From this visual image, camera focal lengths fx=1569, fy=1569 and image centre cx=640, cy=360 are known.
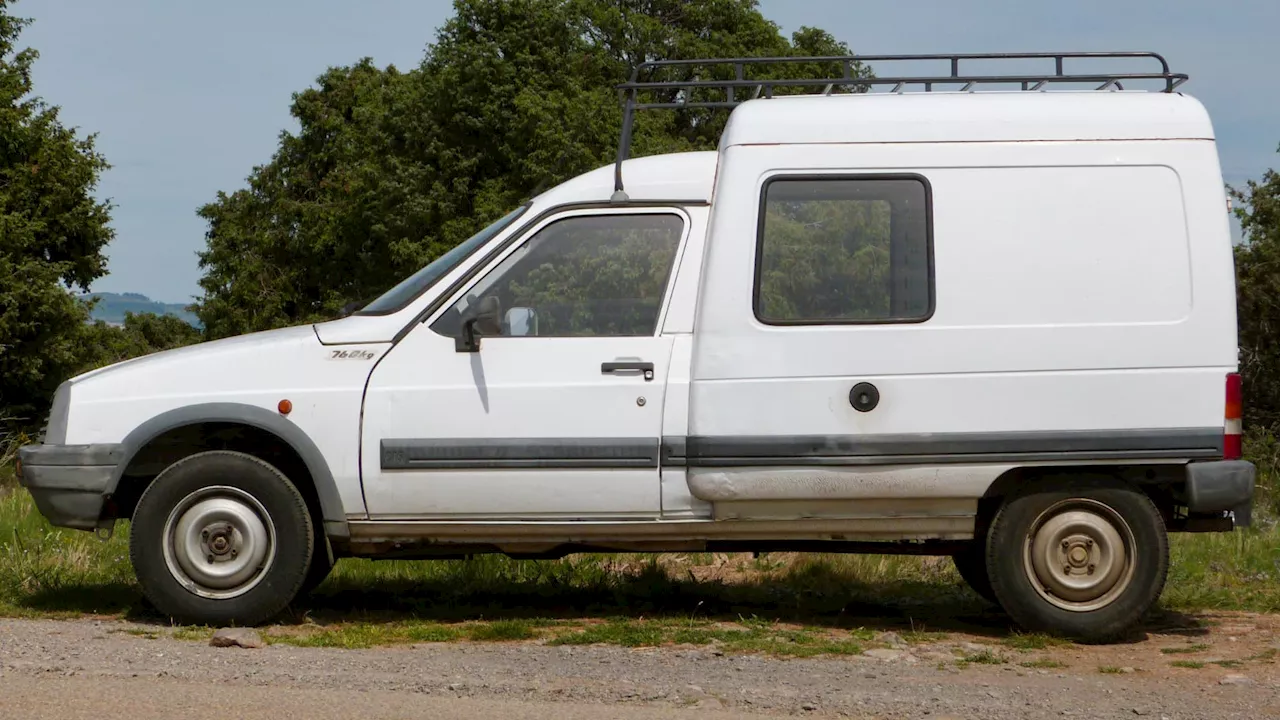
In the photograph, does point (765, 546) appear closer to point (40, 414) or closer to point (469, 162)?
point (40, 414)

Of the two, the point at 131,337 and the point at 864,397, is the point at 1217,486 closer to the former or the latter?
the point at 864,397

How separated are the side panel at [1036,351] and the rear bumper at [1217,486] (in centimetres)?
10

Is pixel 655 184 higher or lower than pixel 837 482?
higher

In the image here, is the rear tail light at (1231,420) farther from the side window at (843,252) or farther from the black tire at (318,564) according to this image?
the black tire at (318,564)

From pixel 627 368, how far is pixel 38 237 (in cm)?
3555

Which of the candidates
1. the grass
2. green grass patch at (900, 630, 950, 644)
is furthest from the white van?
the grass

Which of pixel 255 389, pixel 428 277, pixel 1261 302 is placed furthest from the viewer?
pixel 1261 302

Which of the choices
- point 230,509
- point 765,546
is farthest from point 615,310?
point 230,509

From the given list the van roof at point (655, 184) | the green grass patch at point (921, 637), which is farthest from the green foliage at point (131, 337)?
the green grass patch at point (921, 637)

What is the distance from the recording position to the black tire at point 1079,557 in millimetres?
7219

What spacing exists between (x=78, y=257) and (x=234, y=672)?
37.0 m

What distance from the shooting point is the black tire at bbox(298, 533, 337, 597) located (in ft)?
24.6

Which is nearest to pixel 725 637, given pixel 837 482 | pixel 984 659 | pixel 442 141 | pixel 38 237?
pixel 837 482

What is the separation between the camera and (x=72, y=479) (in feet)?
23.6
